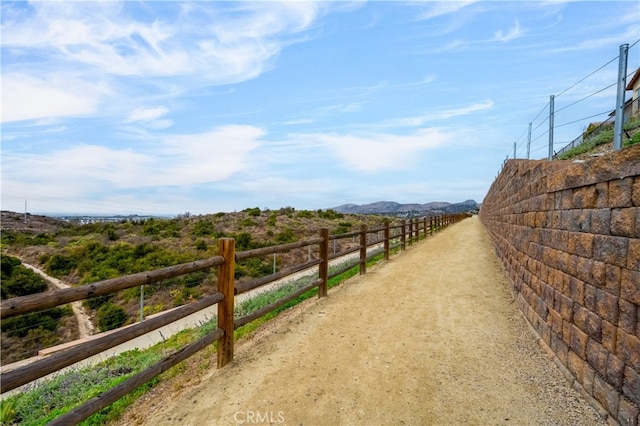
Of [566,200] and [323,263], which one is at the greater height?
[566,200]

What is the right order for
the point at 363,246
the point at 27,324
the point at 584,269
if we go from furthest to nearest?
1. the point at 27,324
2. the point at 363,246
3. the point at 584,269

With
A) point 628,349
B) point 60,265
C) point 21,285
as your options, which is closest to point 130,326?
point 628,349

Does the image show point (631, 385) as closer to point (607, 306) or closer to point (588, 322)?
point (607, 306)

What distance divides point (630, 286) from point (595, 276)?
516mm

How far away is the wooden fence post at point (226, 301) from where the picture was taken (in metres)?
3.93

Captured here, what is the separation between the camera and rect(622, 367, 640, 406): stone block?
8.16ft

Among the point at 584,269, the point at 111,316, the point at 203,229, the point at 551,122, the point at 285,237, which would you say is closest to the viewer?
the point at 584,269

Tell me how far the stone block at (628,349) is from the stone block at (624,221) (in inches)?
27.8

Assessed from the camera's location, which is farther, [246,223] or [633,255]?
[246,223]

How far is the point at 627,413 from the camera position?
2.56m

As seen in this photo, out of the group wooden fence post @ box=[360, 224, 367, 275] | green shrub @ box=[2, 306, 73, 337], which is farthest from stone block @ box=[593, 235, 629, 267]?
green shrub @ box=[2, 306, 73, 337]

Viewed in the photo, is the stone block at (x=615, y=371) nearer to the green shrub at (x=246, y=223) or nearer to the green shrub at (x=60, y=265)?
the green shrub at (x=60, y=265)

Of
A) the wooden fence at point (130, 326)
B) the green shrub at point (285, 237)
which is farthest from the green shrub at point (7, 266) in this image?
the wooden fence at point (130, 326)

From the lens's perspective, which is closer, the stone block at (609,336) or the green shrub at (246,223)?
the stone block at (609,336)
